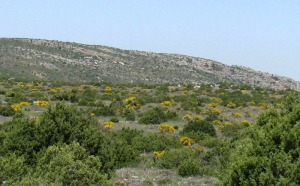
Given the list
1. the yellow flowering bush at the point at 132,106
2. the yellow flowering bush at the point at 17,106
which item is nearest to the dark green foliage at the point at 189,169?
the yellow flowering bush at the point at 17,106

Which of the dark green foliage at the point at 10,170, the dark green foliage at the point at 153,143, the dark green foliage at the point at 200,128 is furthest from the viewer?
the dark green foliage at the point at 200,128

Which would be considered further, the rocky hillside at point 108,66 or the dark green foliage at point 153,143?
the rocky hillside at point 108,66

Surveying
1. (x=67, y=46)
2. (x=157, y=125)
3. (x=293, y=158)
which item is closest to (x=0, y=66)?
(x=67, y=46)

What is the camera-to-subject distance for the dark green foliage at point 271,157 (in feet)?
22.7

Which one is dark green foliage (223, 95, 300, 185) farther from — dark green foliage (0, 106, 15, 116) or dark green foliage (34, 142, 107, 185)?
dark green foliage (0, 106, 15, 116)

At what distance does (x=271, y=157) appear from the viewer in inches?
279

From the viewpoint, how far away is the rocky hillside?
253 ft

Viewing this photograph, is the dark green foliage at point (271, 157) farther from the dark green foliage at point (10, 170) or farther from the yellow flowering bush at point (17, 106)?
the yellow flowering bush at point (17, 106)

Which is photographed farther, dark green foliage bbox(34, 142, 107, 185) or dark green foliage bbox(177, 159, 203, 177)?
dark green foliage bbox(177, 159, 203, 177)

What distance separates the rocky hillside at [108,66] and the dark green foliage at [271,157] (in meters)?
64.9

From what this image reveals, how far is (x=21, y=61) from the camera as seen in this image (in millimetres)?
77625

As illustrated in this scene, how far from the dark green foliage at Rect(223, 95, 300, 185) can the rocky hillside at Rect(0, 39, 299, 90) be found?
6490 cm

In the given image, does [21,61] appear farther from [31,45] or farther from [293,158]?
[293,158]

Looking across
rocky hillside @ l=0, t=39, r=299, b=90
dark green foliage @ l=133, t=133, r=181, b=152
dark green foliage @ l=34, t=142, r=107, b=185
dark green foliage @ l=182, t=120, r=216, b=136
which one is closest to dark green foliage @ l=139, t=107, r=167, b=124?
dark green foliage @ l=182, t=120, r=216, b=136
